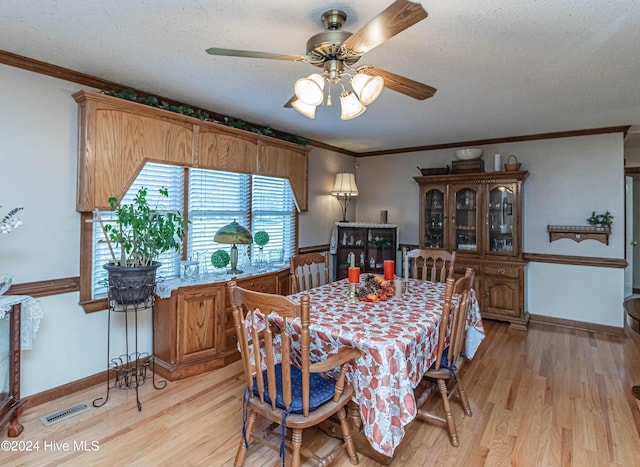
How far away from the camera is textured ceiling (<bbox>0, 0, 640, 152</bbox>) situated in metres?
1.77

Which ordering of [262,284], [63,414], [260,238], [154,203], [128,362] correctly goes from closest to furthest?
[63,414], [128,362], [154,203], [262,284], [260,238]

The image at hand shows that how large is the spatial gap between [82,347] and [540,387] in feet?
11.9

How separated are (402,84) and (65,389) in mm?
3156

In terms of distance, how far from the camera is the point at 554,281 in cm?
439

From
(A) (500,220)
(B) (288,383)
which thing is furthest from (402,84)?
(A) (500,220)

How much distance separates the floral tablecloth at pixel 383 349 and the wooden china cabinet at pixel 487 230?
2.45m

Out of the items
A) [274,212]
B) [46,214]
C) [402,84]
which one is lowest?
[46,214]

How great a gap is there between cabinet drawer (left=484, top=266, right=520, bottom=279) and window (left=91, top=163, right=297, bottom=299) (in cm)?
253

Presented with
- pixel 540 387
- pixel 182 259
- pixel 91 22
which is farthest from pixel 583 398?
pixel 91 22

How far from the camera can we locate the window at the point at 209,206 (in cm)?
291

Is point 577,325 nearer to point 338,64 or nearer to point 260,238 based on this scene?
point 260,238

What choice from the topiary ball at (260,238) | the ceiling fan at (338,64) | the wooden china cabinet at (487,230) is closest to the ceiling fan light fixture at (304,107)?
the ceiling fan at (338,64)

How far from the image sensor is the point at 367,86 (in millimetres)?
1768

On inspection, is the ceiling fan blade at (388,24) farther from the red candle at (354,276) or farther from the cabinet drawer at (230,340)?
the cabinet drawer at (230,340)
